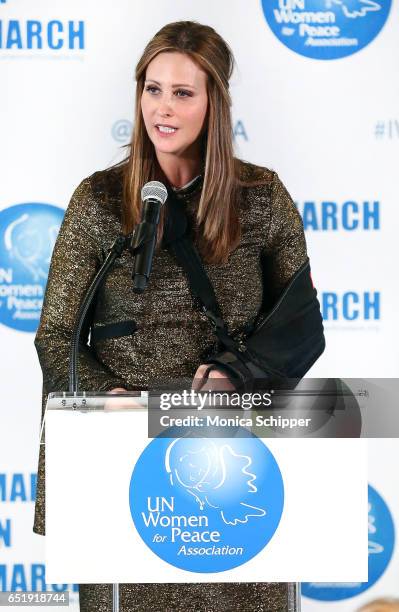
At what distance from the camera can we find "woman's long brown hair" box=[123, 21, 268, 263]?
6.53 ft

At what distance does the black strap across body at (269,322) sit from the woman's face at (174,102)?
12 centimetres

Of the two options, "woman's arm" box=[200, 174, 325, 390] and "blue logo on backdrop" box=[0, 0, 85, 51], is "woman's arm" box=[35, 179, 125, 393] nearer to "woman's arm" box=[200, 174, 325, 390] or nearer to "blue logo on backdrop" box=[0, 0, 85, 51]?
"woman's arm" box=[200, 174, 325, 390]

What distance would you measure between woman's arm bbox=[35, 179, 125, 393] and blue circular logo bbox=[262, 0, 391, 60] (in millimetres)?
896

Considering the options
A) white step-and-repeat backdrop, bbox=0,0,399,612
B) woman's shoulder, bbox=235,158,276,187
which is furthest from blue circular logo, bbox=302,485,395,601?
woman's shoulder, bbox=235,158,276,187

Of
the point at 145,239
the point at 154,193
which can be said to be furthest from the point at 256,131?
the point at 145,239

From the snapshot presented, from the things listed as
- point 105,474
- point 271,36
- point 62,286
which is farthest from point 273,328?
point 271,36

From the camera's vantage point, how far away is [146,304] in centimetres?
198

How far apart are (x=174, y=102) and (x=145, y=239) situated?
2.21 ft

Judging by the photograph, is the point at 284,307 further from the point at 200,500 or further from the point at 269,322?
the point at 200,500

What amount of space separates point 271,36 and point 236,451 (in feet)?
4.96

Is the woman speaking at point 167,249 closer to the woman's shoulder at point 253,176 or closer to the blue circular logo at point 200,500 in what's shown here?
the woman's shoulder at point 253,176

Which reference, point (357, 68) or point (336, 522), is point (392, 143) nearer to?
point (357, 68)

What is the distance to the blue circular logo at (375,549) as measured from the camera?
8.86 ft

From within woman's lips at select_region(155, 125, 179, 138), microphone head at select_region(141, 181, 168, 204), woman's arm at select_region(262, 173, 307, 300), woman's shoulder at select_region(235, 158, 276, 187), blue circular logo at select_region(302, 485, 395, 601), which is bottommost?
blue circular logo at select_region(302, 485, 395, 601)
